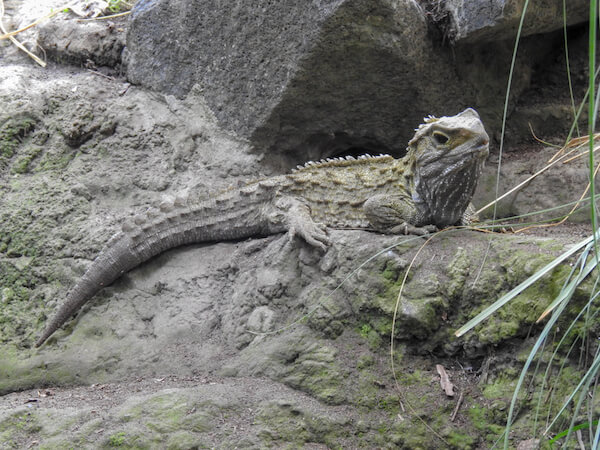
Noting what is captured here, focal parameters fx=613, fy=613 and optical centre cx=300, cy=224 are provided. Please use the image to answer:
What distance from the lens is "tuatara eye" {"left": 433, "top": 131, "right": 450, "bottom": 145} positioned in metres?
3.96

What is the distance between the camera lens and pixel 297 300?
4.07 m

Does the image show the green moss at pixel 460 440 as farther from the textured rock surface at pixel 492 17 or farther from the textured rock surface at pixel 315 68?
the textured rock surface at pixel 492 17

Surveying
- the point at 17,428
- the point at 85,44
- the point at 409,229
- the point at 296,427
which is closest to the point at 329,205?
the point at 409,229

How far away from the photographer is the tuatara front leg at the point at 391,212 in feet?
13.8

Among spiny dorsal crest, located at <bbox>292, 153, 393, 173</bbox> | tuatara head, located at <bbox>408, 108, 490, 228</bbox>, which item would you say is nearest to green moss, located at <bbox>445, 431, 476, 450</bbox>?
tuatara head, located at <bbox>408, 108, 490, 228</bbox>

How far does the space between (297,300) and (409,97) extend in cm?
223

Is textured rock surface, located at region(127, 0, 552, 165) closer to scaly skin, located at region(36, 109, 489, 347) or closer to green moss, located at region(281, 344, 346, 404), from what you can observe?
scaly skin, located at region(36, 109, 489, 347)

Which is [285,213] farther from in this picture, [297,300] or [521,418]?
[521,418]

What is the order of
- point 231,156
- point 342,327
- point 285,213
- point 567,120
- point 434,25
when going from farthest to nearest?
point 567,120 < point 231,156 < point 434,25 < point 285,213 < point 342,327

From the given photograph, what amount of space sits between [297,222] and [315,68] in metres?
1.37

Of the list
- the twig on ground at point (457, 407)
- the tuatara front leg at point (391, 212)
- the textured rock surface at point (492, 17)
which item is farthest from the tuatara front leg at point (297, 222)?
the textured rock surface at point (492, 17)

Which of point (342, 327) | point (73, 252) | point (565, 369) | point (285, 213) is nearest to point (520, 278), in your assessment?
point (565, 369)

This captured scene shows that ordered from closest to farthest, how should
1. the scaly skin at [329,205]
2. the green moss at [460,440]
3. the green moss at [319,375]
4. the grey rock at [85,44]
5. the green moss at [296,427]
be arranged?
the green moss at [460,440], the green moss at [296,427], the green moss at [319,375], the scaly skin at [329,205], the grey rock at [85,44]

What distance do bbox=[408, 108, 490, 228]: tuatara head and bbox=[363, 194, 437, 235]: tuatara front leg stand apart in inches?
2.9
